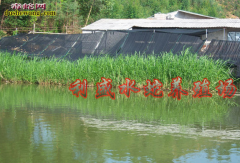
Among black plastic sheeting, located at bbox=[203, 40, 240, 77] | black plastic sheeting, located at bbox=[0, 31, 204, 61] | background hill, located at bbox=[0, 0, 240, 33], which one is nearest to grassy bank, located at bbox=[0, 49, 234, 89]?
black plastic sheeting, located at bbox=[203, 40, 240, 77]

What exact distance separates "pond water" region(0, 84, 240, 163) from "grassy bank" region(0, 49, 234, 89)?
1.27 meters

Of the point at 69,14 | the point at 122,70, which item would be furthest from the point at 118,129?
the point at 69,14

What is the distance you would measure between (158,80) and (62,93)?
296 centimetres

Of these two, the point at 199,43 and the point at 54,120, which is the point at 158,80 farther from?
the point at 54,120

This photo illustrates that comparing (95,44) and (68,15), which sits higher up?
(68,15)

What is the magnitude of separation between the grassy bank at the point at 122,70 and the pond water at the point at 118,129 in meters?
1.27

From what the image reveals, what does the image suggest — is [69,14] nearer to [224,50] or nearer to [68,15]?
[68,15]

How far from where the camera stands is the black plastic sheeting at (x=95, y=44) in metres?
16.6

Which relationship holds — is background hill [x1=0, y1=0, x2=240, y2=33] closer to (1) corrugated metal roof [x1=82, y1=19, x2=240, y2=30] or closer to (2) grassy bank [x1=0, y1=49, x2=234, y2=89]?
(1) corrugated metal roof [x1=82, y1=19, x2=240, y2=30]

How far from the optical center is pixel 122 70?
13.0 m

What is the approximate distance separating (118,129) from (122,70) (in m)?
6.20

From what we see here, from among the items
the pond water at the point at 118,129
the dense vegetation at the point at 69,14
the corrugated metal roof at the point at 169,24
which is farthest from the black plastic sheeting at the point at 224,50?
the dense vegetation at the point at 69,14

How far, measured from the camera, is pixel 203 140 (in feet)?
20.3

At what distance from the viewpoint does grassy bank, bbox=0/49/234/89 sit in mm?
12117
